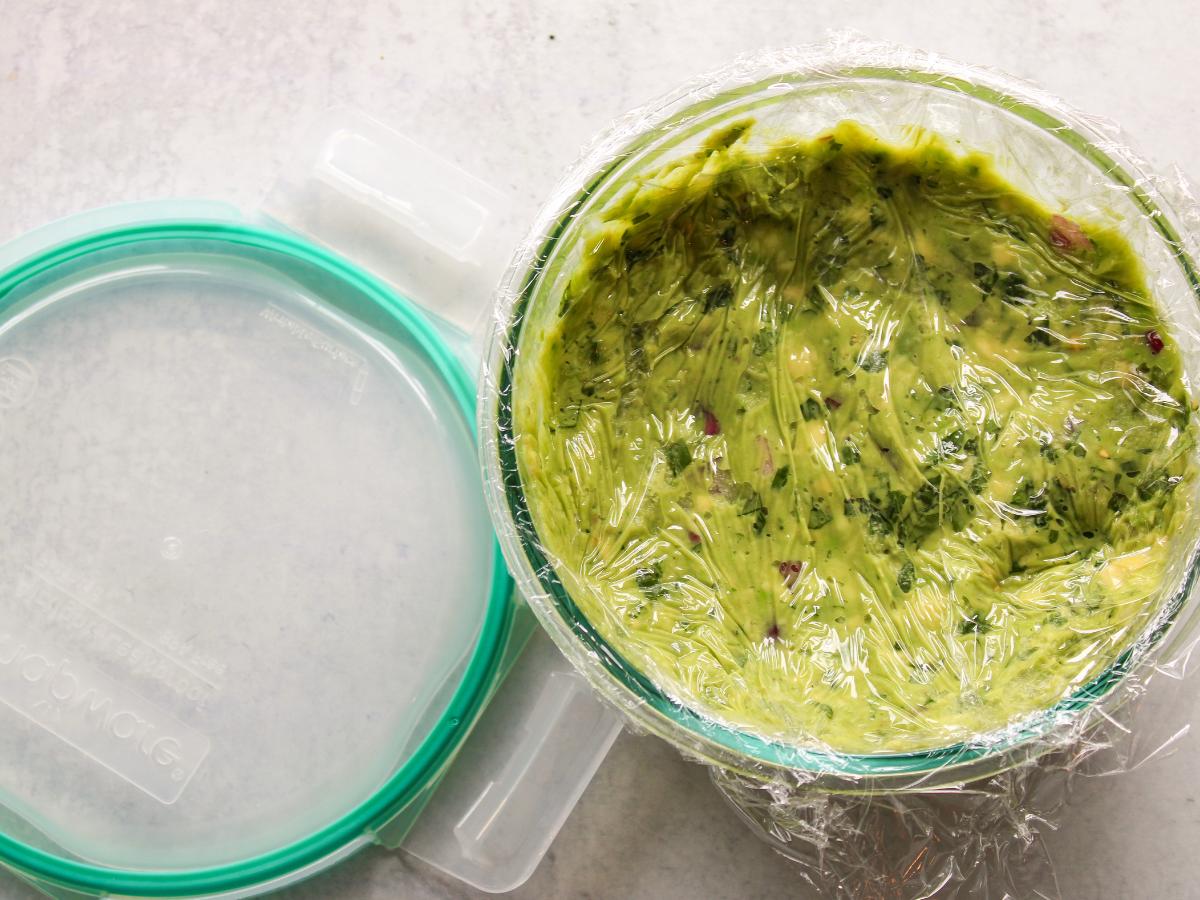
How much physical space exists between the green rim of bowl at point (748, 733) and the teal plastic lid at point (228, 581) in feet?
0.74

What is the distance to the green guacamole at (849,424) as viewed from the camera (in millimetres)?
1033

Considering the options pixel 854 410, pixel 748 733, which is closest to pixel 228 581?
pixel 748 733

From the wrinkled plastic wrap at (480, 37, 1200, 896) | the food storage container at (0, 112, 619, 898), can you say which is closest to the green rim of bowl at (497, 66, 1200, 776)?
the wrinkled plastic wrap at (480, 37, 1200, 896)

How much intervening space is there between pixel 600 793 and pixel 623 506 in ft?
1.17

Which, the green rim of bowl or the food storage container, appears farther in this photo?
the food storage container

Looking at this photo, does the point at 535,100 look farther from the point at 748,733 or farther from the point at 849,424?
the point at 748,733

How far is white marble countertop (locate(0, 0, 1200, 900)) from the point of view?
1.19 meters

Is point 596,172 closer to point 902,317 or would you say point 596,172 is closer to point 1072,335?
point 902,317

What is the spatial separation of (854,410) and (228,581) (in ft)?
2.36

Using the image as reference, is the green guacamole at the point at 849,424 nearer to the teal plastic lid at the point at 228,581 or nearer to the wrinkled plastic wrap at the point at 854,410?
the wrinkled plastic wrap at the point at 854,410

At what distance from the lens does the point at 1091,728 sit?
1.06m

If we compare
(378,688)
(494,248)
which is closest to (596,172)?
(494,248)

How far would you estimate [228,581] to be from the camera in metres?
1.21

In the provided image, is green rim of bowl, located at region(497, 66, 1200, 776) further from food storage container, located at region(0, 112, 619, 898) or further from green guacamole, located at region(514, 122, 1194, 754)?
food storage container, located at region(0, 112, 619, 898)
